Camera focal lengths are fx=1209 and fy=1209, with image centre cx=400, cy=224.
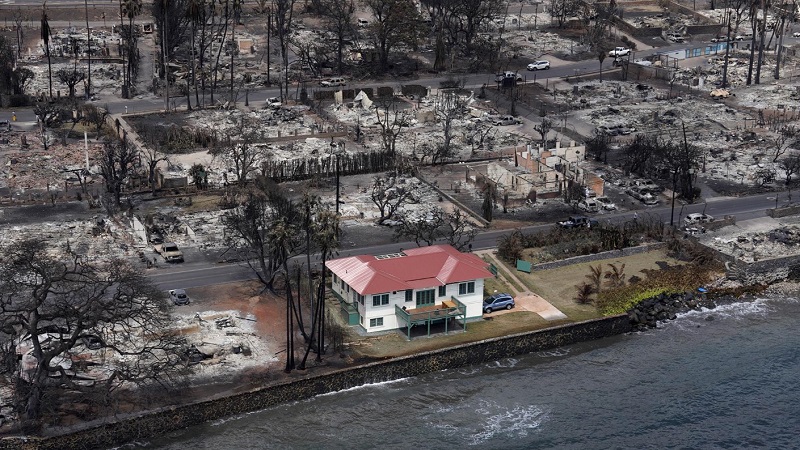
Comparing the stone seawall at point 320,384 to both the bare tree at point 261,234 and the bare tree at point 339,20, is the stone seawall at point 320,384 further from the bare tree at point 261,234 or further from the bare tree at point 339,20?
the bare tree at point 339,20

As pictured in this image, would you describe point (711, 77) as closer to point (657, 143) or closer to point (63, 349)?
point (657, 143)

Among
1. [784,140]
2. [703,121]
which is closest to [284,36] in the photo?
[703,121]

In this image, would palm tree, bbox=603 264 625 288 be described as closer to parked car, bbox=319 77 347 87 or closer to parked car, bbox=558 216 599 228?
parked car, bbox=558 216 599 228

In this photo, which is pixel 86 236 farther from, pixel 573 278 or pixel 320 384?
pixel 573 278

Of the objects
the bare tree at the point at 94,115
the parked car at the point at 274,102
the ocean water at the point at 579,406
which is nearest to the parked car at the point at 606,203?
the ocean water at the point at 579,406

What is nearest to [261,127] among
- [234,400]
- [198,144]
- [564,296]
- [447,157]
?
[198,144]
